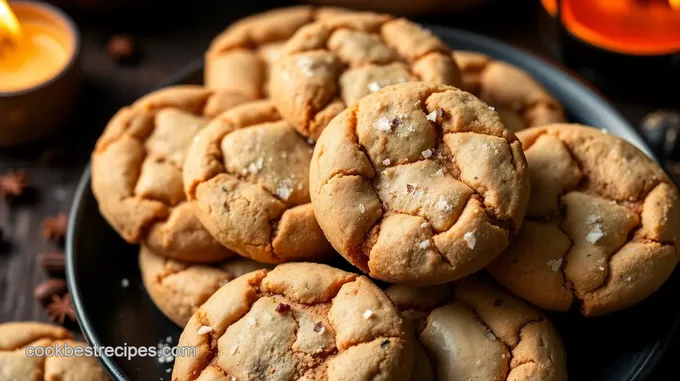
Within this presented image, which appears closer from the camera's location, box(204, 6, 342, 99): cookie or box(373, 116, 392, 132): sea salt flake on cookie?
box(373, 116, 392, 132): sea salt flake on cookie

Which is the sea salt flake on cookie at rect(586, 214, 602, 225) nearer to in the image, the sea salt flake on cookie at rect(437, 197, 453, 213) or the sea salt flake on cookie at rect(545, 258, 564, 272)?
the sea salt flake on cookie at rect(545, 258, 564, 272)

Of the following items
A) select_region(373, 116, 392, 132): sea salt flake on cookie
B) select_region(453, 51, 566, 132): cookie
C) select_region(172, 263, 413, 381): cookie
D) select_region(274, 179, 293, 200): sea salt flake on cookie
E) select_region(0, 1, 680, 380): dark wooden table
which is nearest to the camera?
select_region(172, 263, 413, 381): cookie

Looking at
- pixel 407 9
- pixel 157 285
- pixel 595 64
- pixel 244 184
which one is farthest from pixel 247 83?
pixel 595 64

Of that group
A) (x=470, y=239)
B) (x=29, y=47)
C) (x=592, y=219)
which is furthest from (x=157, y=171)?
(x=592, y=219)

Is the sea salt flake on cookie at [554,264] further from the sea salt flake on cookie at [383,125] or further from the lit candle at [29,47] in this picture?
the lit candle at [29,47]

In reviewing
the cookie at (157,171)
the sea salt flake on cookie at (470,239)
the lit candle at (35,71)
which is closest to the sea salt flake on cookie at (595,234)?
the sea salt flake on cookie at (470,239)

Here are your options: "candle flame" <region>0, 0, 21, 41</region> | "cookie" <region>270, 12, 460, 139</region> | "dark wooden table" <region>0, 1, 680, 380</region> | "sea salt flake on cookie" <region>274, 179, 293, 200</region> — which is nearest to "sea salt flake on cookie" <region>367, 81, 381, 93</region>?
"cookie" <region>270, 12, 460, 139</region>
